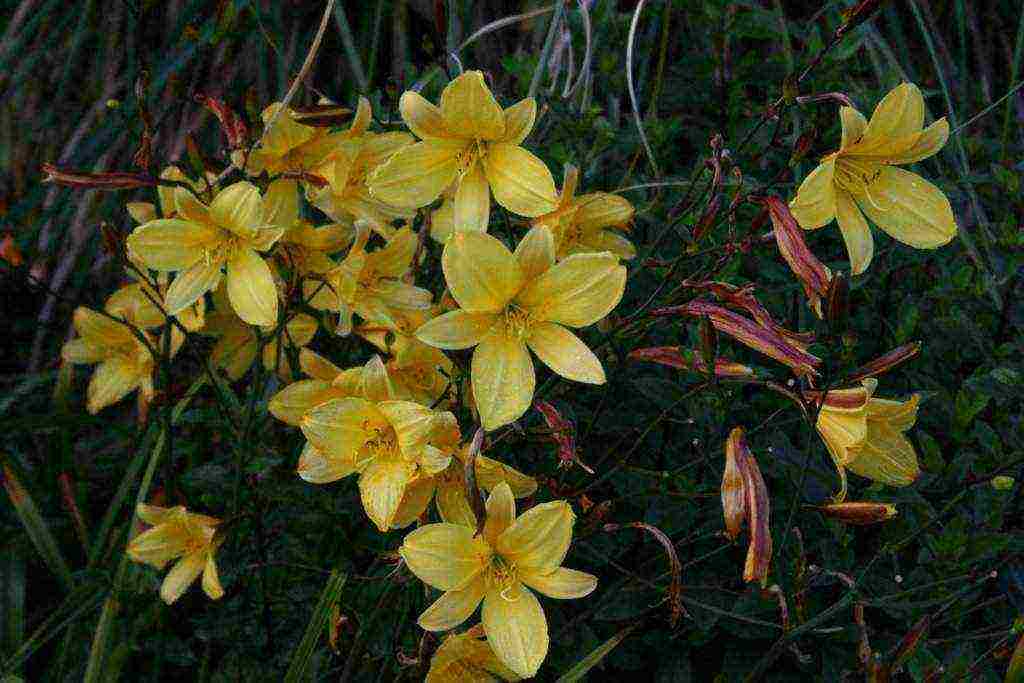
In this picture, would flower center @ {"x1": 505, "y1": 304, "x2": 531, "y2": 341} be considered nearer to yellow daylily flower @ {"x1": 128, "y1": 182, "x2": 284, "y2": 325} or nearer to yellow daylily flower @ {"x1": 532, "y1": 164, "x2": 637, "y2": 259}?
yellow daylily flower @ {"x1": 532, "y1": 164, "x2": 637, "y2": 259}

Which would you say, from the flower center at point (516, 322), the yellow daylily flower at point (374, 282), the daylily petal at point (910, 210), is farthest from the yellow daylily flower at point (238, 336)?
the daylily petal at point (910, 210)

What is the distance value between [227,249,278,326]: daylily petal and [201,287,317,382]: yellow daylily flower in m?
0.26

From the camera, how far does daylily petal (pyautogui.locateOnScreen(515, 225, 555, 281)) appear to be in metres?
1.60

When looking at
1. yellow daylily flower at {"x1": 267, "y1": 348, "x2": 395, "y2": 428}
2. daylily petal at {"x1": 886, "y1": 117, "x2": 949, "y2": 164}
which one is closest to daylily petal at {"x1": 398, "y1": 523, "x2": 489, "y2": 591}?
yellow daylily flower at {"x1": 267, "y1": 348, "x2": 395, "y2": 428}

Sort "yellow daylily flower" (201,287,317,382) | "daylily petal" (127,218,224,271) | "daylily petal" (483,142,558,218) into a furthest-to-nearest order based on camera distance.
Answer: "yellow daylily flower" (201,287,317,382) < "daylily petal" (127,218,224,271) < "daylily petal" (483,142,558,218)

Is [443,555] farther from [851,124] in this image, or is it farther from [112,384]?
[112,384]

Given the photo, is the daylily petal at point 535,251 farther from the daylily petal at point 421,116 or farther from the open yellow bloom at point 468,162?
the daylily petal at point 421,116

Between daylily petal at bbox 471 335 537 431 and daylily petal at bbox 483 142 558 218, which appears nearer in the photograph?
daylily petal at bbox 471 335 537 431

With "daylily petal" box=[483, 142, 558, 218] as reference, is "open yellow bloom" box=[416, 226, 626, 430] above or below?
below

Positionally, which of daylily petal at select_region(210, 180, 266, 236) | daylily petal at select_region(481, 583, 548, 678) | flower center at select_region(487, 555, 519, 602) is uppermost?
daylily petal at select_region(210, 180, 266, 236)

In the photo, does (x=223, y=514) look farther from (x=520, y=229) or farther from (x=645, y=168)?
(x=645, y=168)

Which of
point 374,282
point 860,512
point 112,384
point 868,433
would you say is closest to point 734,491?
point 860,512

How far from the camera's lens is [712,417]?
2.02 metres

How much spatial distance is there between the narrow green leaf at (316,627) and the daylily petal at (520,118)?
886mm
